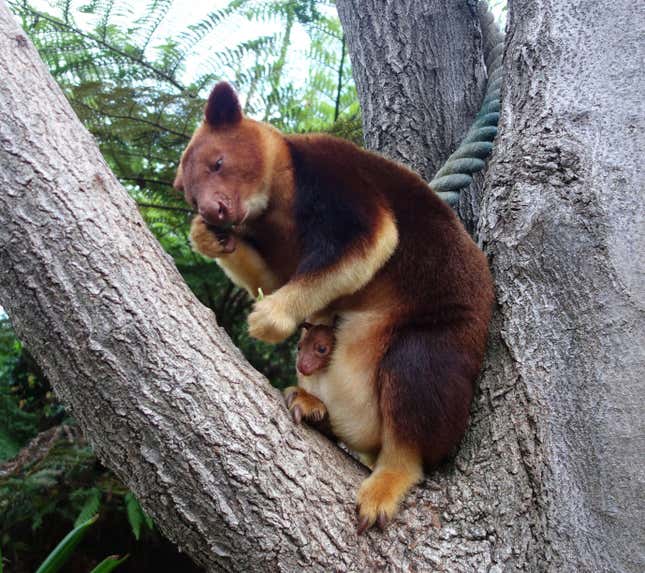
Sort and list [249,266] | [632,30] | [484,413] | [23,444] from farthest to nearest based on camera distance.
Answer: [23,444] < [249,266] < [632,30] < [484,413]

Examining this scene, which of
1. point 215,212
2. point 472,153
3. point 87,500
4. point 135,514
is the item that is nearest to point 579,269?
point 472,153

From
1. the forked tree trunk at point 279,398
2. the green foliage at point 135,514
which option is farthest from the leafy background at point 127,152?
the forked tree trunk at point 279,398

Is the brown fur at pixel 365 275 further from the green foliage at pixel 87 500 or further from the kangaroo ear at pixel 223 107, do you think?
the green foliage at pixel 87 500

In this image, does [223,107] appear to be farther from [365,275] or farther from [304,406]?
[304,406]

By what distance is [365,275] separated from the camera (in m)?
2.83

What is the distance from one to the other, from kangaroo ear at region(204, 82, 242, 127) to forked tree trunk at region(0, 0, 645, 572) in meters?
0.95

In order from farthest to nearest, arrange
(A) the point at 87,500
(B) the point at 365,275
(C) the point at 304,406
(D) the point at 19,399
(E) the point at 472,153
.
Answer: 1. (D) the point at 19,399
2. (A) the point at 87,500
3. (E) the point at 472,153
4. (B) the point at 365,275
5. (C) the point at 304,406

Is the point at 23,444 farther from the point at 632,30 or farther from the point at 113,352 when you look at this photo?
the point at 632,30

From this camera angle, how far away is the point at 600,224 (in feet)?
8.57

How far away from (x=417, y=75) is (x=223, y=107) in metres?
1.73

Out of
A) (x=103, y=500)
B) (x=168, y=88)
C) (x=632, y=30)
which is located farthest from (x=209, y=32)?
(x=103, y=500)

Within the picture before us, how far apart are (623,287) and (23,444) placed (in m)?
4.56

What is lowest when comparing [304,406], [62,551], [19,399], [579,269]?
[62,551]

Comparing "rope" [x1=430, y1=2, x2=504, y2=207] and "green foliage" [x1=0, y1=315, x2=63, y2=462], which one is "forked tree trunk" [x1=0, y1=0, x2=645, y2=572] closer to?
"rope" [x1=430, y1=2, x2=504, y2=207]
